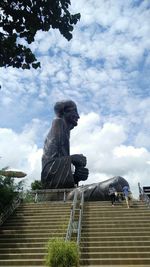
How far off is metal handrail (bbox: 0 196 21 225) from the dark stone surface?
4.39 meters

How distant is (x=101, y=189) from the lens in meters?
21.3

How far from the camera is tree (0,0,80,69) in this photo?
6535 millimetres

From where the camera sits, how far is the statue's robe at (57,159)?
23.7 m

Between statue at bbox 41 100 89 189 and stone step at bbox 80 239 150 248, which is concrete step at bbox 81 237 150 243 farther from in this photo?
statue at bbox 41 100 89 189

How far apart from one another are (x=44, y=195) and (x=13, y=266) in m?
12.0

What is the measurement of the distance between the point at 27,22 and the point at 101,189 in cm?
1567

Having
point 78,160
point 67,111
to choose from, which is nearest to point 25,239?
point 78,160

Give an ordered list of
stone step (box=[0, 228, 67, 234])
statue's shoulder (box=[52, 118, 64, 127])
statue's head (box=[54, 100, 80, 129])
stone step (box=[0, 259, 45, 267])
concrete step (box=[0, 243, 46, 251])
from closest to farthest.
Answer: stone step (box=[0, 259, 45, 267])
concrete step (box=[0, 243, 46, 251])
stone step (box=[0, 228, 67, 234])
statue's shoulder (box=[52, 118, 64, 127])
statue's head (box=[54, 100, 80, 129])

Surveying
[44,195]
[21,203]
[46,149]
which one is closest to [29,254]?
[21,203]

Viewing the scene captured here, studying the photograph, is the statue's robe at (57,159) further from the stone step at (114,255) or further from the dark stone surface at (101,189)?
the stone step at (114,255)

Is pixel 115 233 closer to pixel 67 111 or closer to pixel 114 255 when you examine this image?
pixel 114 255

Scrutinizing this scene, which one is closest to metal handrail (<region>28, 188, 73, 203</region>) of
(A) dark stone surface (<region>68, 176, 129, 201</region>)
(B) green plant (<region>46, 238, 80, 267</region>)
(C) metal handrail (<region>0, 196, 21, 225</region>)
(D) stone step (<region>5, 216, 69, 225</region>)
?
(A) dark stone surface (<region>68, 176, 129, 201</region>)

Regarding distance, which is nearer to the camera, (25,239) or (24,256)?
(24,256)

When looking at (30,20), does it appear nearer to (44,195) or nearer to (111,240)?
→ (111,240)
